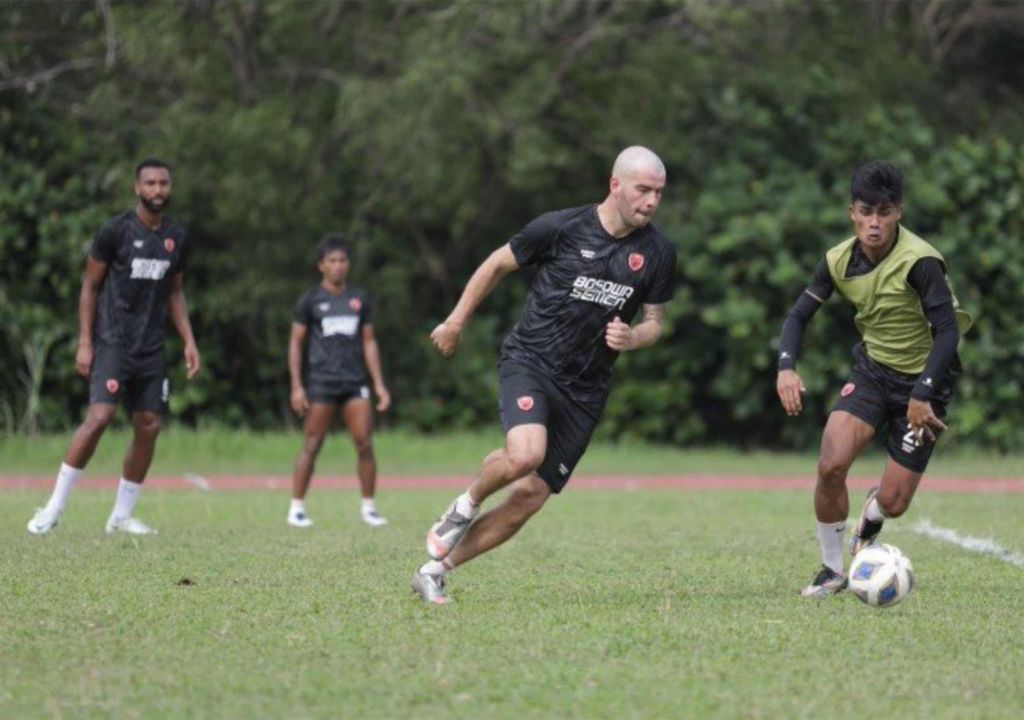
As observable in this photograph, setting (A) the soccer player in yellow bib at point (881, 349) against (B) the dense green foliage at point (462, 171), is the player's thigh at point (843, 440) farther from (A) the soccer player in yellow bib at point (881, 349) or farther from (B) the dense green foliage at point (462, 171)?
(B) the dense green foliage at point (462, 171)

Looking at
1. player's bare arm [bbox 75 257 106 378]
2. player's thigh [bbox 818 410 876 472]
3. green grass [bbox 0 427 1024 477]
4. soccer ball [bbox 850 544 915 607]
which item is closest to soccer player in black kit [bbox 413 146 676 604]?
player's thigh [bbox 818 410 876 472]

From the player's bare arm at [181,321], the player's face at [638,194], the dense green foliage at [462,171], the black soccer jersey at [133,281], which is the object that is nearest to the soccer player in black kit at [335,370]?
the player's bare arm at [181,321]

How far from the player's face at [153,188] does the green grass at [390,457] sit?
8380 millimetres

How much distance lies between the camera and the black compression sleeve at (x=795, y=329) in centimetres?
926

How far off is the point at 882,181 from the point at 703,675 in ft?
10.4

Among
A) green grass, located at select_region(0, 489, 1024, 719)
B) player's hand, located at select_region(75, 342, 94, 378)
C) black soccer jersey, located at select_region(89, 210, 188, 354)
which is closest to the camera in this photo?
green grass, located at select_region(0, 489, 1024, 719)

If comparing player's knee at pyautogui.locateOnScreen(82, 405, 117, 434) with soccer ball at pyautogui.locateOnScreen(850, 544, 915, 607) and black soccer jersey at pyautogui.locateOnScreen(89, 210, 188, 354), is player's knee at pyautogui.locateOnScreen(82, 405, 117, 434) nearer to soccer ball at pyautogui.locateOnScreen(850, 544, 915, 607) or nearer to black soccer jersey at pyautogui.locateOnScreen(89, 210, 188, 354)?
black soccer jersey at pyautogui.locateOnScreen(89, 210, 188, 354)

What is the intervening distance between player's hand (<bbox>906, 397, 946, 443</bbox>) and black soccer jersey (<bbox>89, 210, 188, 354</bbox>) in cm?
575

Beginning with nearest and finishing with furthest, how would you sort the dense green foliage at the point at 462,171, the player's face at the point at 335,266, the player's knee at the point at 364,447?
the player's knee at the point at 364,447 < the player's face at the point at 335,266 < the dense green foliage at the point at 462,171

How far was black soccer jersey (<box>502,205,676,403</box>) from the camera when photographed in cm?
889

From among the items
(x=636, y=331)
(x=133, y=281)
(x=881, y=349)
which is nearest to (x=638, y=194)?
(x=636, y=331)

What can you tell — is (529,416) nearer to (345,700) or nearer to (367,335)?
(345,700)

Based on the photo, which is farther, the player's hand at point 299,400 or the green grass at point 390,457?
the green grass at point 390,457

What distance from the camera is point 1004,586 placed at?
9.83 meters
